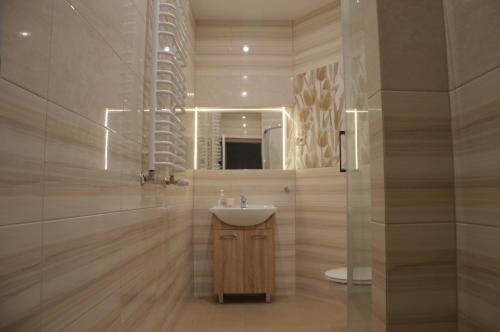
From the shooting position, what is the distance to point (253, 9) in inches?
140

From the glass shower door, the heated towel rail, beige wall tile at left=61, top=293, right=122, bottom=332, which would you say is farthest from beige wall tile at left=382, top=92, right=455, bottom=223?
the heated towel rail

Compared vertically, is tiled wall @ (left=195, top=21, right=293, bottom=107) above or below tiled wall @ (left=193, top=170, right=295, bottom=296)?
above

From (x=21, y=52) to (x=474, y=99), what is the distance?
1.06m

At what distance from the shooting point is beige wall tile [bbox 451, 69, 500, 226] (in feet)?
2.33

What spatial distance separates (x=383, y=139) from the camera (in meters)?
0.84

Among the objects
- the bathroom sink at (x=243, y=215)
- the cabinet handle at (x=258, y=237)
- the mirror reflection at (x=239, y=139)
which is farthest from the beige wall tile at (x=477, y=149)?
the mirror reflection at (x=239, y=139)

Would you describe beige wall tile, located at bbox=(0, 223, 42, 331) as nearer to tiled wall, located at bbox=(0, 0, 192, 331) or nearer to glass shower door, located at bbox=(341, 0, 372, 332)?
tiled wall, located at bbox=(0, 0, 192, 331)

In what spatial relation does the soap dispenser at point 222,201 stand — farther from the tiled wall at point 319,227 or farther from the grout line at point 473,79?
the grout line at point 473,79

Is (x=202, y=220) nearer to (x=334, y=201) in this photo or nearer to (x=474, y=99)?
(x=334, y=201)

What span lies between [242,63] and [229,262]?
2.06m

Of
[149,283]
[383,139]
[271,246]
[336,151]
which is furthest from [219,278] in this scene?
[383,139]

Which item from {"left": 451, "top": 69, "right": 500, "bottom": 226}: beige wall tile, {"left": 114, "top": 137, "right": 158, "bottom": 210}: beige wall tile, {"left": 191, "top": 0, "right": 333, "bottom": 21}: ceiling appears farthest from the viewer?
{"left": 191, "top": 0, "right": 333, "bottom": 21}: ceiling

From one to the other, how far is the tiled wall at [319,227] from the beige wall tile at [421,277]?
2.34m

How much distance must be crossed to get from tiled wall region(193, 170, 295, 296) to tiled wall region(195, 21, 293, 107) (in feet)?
2.56
